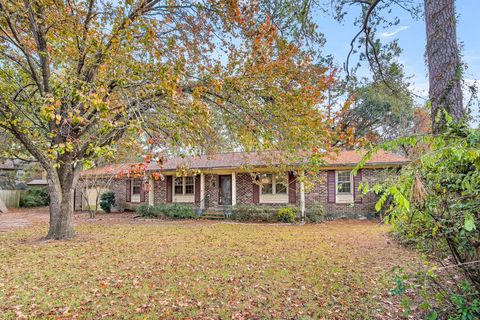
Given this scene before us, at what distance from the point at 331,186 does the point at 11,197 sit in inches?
994

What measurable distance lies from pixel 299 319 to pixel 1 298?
4633mm

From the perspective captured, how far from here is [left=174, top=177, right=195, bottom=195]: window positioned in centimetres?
1836

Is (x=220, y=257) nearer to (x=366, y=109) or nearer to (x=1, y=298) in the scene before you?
(x=1, y=298)

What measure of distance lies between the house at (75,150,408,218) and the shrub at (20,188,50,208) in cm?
795

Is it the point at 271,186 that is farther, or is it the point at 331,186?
the point at 271,186

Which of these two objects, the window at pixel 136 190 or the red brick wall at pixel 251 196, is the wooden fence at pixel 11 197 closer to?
the red brick wall at pixel 251 196

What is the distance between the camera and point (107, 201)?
20.3m

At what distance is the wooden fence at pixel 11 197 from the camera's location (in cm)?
2334

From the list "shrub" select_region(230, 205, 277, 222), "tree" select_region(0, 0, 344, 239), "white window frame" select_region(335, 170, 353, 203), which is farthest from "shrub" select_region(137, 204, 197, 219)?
"tree" select_region(0, 0, 344, 239)

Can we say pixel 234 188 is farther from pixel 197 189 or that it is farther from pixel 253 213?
pixel 197 189

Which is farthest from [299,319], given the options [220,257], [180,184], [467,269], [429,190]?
[180,184]

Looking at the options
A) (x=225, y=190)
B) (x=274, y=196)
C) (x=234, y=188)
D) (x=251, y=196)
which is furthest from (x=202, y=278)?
(x=225, y=190)

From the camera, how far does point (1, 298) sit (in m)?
4.58

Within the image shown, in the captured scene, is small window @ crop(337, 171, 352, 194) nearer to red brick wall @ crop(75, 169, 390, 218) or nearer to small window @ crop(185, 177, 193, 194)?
red brick wall @ crop(75, 169, 390, 218)
